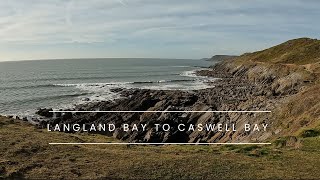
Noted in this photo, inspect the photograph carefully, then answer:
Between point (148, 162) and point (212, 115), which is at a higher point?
point (148, 162)

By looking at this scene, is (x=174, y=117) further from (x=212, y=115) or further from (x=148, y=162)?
(x=148, y=162)

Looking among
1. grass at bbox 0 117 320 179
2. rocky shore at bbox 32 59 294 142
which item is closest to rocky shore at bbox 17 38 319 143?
rocky shore at bbox 32 59 294 142

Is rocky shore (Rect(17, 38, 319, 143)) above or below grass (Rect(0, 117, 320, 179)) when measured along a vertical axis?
below

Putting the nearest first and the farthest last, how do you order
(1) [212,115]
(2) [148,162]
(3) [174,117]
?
(2) [148,162] < (1) [212,115] < (3) [174,117]

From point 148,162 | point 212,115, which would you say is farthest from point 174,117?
point 148,162

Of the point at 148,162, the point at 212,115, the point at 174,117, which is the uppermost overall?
the point at 148,162

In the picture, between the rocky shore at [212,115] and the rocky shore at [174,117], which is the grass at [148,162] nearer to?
the rocky shore at [212,115]

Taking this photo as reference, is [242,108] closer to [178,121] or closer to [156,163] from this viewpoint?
[178,121]

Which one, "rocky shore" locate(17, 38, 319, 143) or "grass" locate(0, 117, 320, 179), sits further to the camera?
"rocky shore" locate(17, 38, 319, 143)

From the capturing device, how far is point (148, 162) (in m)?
21.8

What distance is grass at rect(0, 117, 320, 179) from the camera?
65.9 feet

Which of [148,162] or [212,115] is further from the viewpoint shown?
[212,115]

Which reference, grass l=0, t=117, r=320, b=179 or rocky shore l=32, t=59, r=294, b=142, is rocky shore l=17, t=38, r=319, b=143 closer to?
rocky shore l=32, t=59, r=294, b=142

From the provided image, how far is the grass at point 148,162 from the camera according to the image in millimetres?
20078
